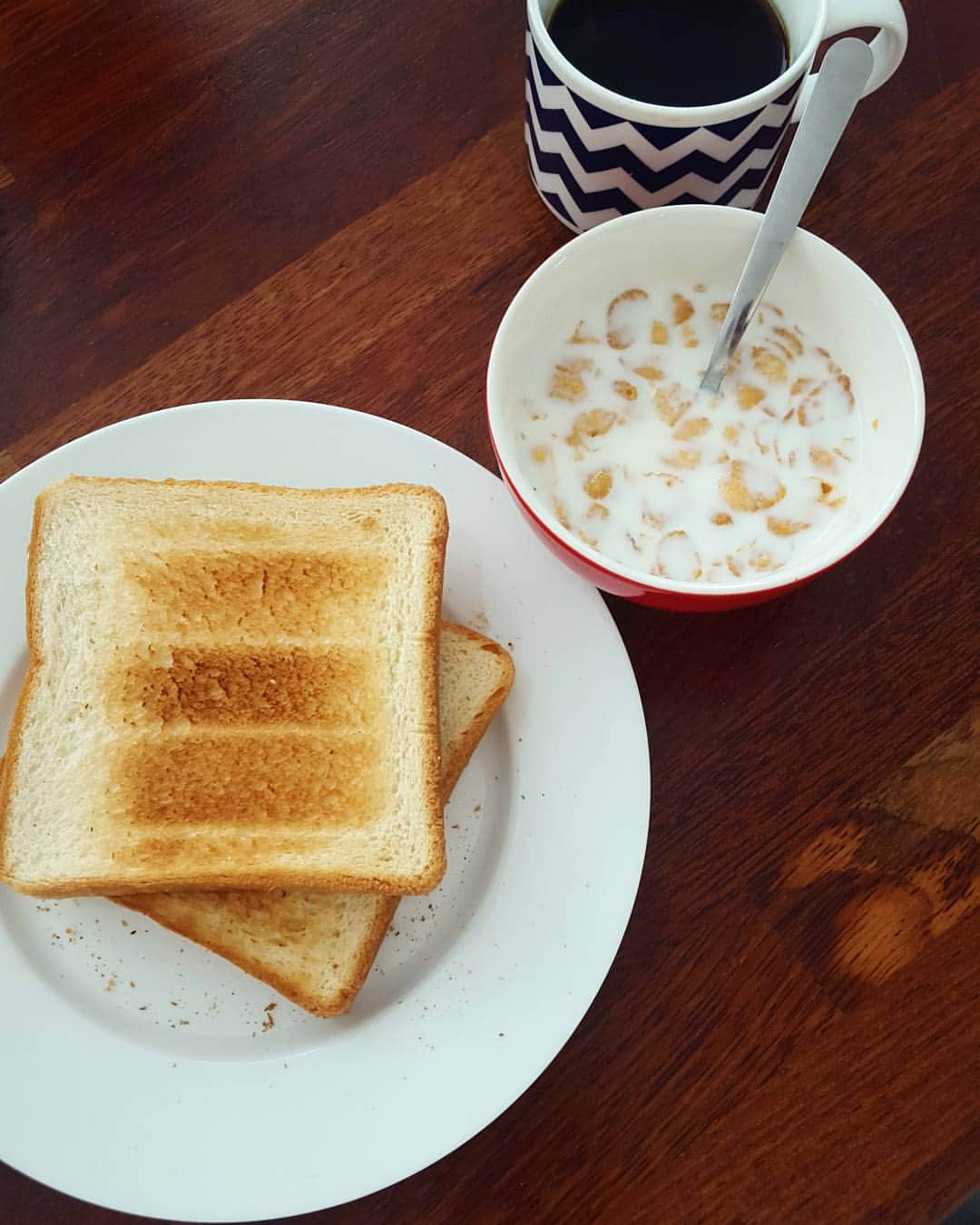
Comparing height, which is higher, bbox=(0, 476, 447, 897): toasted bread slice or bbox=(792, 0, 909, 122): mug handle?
bbox=(792, 0, 909, 122): mug handle

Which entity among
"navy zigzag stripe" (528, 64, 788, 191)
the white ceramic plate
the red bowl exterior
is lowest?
the white ceramic plate

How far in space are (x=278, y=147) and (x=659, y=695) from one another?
755mm

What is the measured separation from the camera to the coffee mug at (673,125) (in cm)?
98

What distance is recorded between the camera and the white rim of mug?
0.98 m

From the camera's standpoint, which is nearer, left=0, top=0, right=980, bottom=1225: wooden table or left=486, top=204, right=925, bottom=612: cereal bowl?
left=486, top=204, right=925, bottom=612: cereal bowl

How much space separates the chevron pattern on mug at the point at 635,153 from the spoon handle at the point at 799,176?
4cm

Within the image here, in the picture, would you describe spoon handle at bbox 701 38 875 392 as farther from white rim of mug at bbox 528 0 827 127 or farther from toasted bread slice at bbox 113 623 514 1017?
toasted bread slice at bbox 113 623 514 1017

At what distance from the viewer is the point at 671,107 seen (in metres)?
1.00

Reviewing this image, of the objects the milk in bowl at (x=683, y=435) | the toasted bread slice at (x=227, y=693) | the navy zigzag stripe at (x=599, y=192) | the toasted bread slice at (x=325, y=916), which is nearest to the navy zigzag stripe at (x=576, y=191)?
the navy zigzag stripe at (x=599, y=192)

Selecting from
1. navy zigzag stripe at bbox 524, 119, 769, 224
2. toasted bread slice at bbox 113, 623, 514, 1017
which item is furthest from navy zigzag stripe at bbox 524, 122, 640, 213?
toasted bread slice at bbox 113, 623, 514, 1017

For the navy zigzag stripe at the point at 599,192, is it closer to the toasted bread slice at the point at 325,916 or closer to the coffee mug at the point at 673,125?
the coffee mug at the point at 673,125

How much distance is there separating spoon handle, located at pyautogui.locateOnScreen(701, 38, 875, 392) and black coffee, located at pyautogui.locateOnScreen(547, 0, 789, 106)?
0.32 feet

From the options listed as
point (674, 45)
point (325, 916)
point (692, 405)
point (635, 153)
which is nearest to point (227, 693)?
point (325, 916)

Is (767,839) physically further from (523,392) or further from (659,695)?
(523,392)
